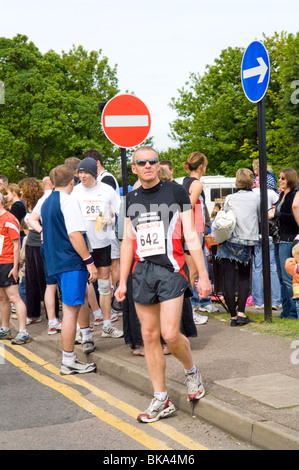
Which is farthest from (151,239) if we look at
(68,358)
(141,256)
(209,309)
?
(209,309)

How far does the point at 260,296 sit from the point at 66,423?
5.43 metres

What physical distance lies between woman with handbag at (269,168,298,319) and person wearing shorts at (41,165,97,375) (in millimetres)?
2904

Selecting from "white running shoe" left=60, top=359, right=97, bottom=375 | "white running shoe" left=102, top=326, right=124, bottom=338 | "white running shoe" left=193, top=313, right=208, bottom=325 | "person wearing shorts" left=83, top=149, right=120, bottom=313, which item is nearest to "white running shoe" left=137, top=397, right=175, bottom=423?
"white running shoe" left=60, top=359, right=97, bottom=375

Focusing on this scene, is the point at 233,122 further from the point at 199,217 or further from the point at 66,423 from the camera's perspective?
the point at 66,423

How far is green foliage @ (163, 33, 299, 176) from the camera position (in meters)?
42.6

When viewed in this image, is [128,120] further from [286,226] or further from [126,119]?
[286,226]

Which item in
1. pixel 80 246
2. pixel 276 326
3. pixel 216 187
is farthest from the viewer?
pixel 216 187

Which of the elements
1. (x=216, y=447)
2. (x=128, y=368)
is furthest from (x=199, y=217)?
(x=216, y=447)

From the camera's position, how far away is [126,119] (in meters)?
9.20

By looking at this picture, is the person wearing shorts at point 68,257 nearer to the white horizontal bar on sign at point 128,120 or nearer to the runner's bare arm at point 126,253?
the runner's bare arm at point 126,253

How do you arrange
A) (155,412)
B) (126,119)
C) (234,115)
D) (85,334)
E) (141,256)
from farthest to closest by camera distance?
(234,115) → (126,119) → (85,334) → (141,256) → (155,412)

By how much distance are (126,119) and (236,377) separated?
4.19 meters

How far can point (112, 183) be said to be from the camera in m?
9.18

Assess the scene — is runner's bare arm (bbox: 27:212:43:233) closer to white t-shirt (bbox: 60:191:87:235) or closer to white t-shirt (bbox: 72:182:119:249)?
white t-shirt (bbox: 72:182:119:249)
